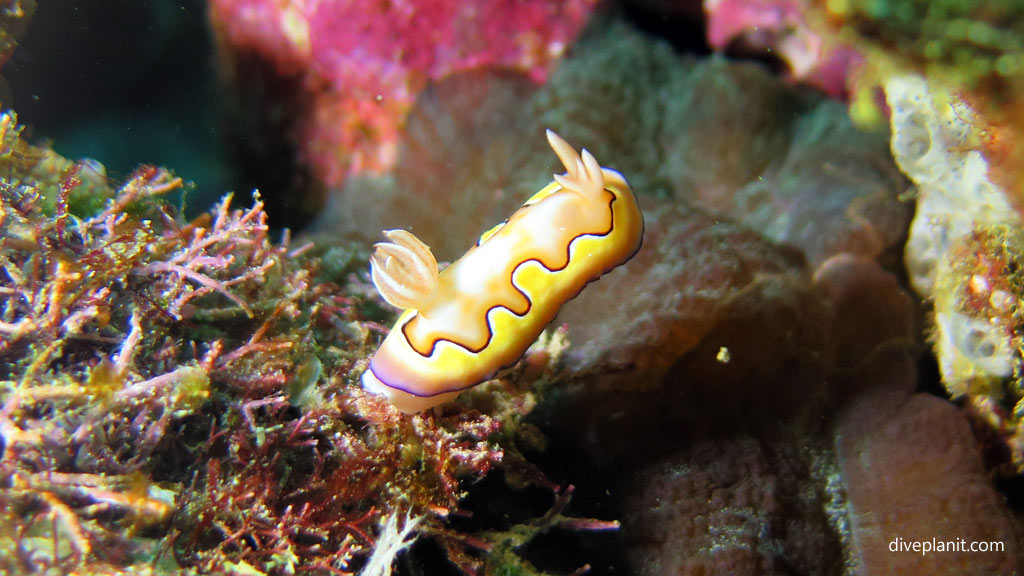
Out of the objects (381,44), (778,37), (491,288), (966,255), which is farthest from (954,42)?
(381,44)

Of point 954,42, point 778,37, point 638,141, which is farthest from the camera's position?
point 778,37

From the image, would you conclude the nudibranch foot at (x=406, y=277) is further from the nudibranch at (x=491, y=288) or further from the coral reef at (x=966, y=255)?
the coral reef at (x=966, y=255)

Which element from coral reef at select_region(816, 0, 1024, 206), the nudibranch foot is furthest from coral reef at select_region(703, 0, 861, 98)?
the nudibranch foot

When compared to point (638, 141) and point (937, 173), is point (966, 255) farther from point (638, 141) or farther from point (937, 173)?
point (638, 141)

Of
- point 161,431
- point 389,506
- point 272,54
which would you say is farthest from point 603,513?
point 272,54

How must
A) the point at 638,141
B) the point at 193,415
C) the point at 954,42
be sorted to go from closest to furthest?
the point at 954,42 < the point at 193,415 < the point at 638,141

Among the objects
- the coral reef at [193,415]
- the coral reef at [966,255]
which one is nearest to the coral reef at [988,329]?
the coral reef at [966,255]

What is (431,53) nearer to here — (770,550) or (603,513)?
(603,513)
